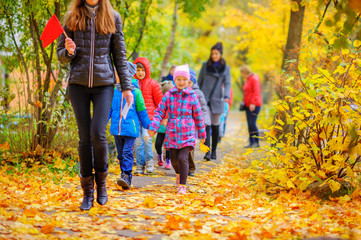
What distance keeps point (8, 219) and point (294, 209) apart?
2.96 meters

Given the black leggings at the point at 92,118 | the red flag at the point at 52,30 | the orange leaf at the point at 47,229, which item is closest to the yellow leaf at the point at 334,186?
the black leggings at the point at 92,118

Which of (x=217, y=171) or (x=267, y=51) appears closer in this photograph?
(x=217, y=171)

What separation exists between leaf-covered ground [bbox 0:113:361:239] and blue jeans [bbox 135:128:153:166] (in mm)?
831

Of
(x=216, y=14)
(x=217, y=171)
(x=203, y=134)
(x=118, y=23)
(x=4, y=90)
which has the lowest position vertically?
(x=217, y=171)

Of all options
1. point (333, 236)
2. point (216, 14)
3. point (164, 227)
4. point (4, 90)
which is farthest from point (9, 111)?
point (216, 14)

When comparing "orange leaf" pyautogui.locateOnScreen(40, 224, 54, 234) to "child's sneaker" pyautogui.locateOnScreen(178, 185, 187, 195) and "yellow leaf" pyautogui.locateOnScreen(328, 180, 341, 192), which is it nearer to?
"child's sneaker" pyautogui.locateOnScreen(178, 185, 187, 195)

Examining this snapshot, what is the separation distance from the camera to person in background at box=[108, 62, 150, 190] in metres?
6.10

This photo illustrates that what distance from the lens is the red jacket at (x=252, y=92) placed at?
495 inches

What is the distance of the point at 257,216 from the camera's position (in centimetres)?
468

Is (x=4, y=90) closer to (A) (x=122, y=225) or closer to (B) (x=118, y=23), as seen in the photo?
(B) (x=118, y=23)

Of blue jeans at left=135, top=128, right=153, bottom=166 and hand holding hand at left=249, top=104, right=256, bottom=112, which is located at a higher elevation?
hand holding hand at left=249, top=104, right=256, bottom=112

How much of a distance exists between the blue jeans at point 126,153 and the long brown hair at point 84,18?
2024mm

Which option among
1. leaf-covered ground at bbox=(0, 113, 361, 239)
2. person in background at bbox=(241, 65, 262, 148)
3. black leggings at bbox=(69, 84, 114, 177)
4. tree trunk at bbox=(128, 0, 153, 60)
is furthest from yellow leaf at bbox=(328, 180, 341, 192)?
person in background at bbox=(241, 65, 262, 148)

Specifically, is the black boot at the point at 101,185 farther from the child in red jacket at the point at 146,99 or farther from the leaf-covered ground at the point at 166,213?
the child in red jacket at the point at 146,99
